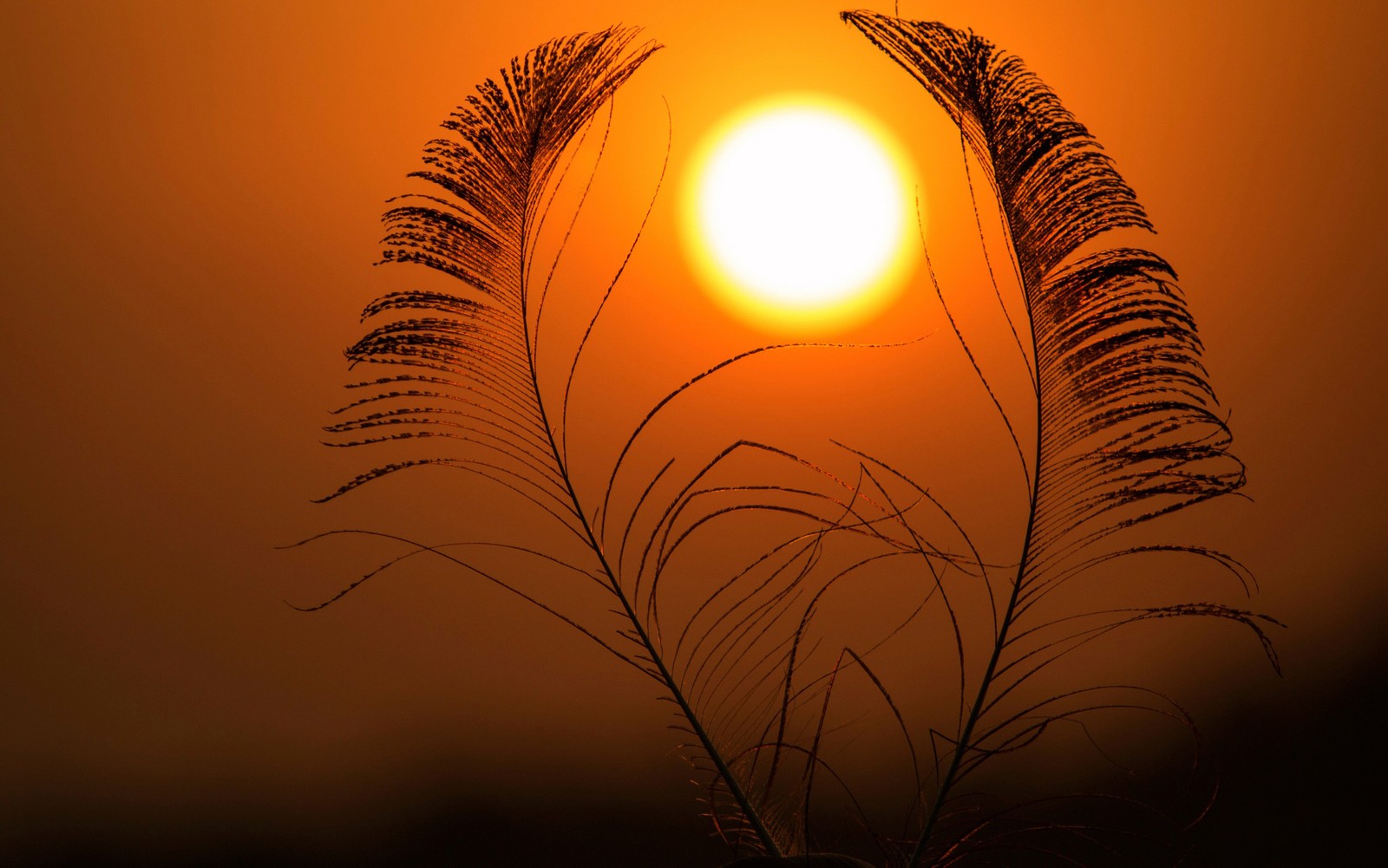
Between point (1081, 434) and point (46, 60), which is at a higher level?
point (46, 60)

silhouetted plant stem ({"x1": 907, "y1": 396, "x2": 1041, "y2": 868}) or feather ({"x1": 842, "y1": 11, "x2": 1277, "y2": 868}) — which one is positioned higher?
feather ({"x1": 842, "y1": 11, "x2": 1277, "y2": 868})

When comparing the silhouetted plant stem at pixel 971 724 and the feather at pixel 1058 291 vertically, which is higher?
the feather at pixel 1058 291

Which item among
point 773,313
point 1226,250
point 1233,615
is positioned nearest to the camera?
point 1233,615

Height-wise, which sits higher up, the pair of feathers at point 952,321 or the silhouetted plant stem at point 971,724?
the pair of feathers at point 952,321

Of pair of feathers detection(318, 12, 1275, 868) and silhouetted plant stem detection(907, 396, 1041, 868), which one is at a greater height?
pair of feathers detection(318, 12, 1275, 868)

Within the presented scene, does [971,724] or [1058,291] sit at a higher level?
[1058,291]

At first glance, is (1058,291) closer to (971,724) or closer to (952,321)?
(952,321)

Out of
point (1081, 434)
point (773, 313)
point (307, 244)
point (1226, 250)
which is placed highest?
point (307, 244)

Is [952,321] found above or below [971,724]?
above

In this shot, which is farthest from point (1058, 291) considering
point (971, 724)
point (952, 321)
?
point (971, 724)

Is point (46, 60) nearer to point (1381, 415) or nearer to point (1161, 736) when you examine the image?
point (1161, 736)

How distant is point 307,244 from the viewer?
5.54 ft

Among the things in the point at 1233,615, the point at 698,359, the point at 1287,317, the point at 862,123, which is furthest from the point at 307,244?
the point at 1287,317

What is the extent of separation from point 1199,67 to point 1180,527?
29.0 inches
